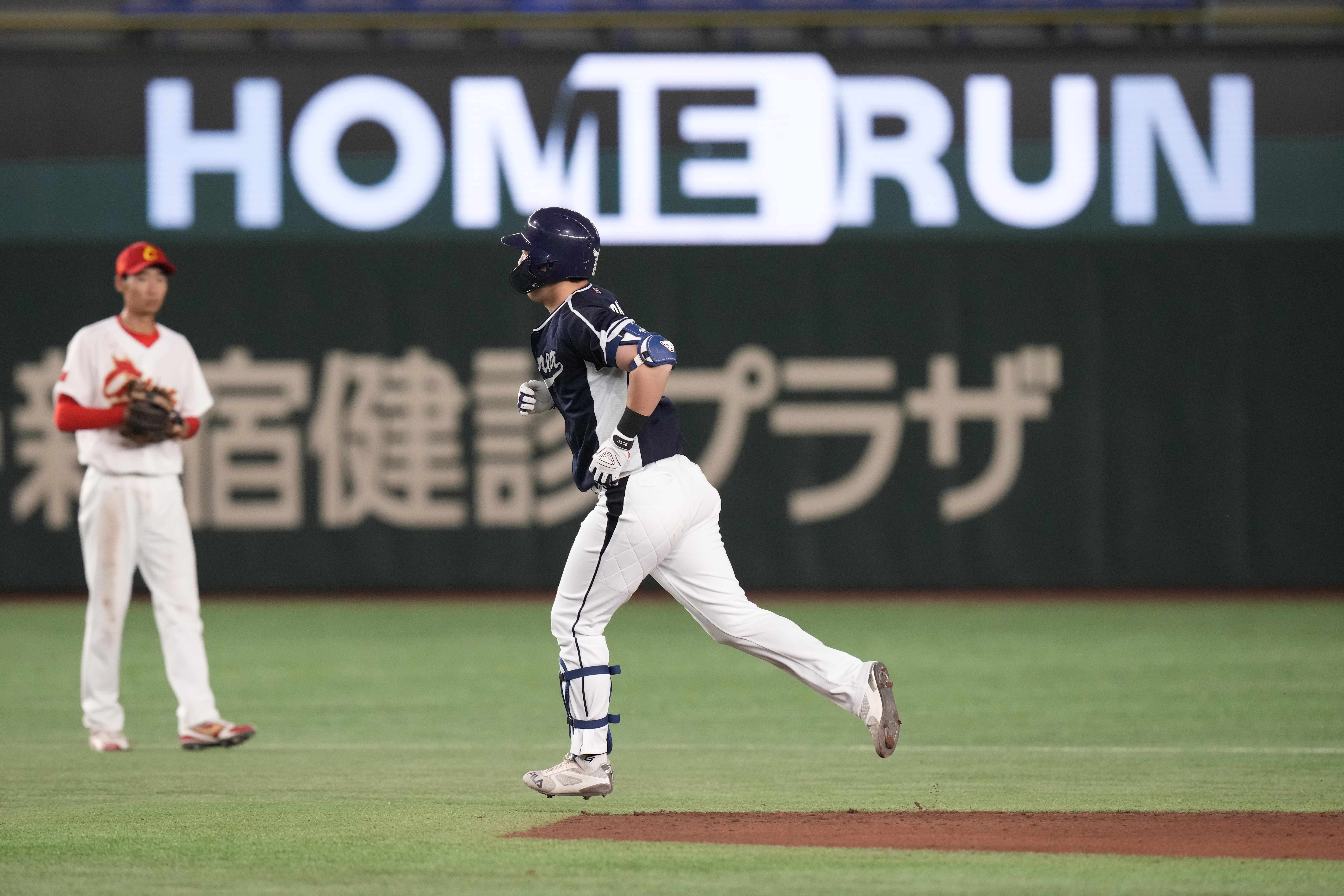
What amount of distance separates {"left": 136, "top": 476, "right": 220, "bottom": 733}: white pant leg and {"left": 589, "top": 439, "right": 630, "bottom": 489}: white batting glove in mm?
2554

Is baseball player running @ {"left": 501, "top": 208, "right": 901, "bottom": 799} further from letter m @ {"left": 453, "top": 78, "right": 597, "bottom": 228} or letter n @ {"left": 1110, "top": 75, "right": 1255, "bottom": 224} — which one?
letter n @ {"left": 1110, "top": 75, "right": 1255, "bottom": 224}

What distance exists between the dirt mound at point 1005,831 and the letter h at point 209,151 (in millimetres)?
9894

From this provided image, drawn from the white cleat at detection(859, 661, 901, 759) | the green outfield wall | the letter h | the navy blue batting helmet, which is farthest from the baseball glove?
the letter h

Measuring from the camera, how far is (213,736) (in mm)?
7758

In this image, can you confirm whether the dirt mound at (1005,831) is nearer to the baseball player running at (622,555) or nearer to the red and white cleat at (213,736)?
the baseball player running at (622,555)

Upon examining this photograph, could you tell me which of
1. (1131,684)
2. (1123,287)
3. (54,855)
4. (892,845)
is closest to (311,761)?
(54,855)

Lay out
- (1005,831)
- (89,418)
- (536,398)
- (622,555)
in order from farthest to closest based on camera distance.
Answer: (89,418)
(536,398)
(622,555)
(1005,831)

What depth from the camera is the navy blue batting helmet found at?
6.35 metres

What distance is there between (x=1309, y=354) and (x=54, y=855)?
1201 centimetres

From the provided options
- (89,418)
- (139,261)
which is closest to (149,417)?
(89,418)

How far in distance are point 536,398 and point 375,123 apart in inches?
349

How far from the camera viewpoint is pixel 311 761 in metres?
7.44

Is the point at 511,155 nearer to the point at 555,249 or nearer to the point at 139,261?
the point at 139,261

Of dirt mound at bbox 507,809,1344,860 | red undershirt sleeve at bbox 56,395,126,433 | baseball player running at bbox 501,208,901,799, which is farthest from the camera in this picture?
red undershirt sleeve at bbox 56,395,126,433
